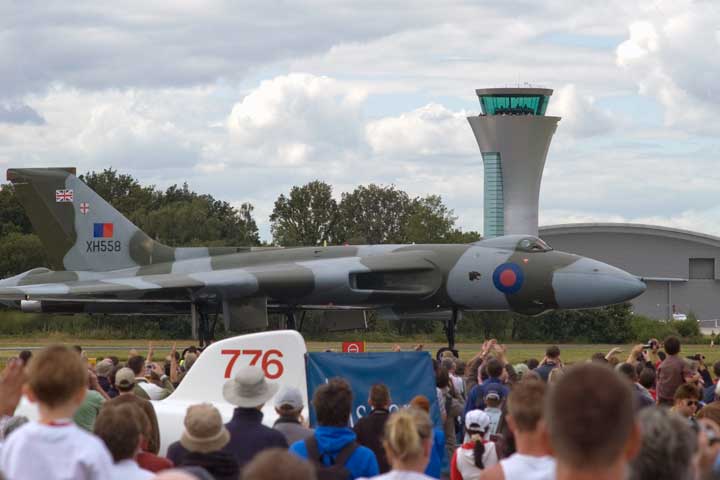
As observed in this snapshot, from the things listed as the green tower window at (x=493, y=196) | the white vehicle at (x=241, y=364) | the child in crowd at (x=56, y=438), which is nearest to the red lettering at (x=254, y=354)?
the white vehicle at (x=241, y=364)

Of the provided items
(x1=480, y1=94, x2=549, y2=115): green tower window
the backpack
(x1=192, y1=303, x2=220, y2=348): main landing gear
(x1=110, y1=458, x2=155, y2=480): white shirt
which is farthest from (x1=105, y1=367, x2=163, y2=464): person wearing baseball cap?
(x1=480, y1=94, x2=549, y2=115): green tower window

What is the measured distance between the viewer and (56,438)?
489cm

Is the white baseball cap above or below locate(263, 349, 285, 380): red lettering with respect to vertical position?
below

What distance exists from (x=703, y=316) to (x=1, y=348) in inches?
2347

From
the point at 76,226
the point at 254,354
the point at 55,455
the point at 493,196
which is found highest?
the point at 493,196

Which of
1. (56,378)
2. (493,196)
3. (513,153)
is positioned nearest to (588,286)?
(56,378)

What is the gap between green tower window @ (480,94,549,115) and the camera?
83625 mm

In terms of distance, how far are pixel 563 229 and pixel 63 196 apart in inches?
2295

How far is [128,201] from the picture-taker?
7950 cm

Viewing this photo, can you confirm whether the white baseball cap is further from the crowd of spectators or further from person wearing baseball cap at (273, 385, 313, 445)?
person wearing baseball cap at (273, 385, 313, 445)

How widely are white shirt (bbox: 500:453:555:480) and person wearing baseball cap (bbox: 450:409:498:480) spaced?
2.85 m

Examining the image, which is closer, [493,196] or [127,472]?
[127,472]

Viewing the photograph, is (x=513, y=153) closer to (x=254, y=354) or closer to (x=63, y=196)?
(x=63, y=196)

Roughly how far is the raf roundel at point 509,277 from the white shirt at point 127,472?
22.2m
